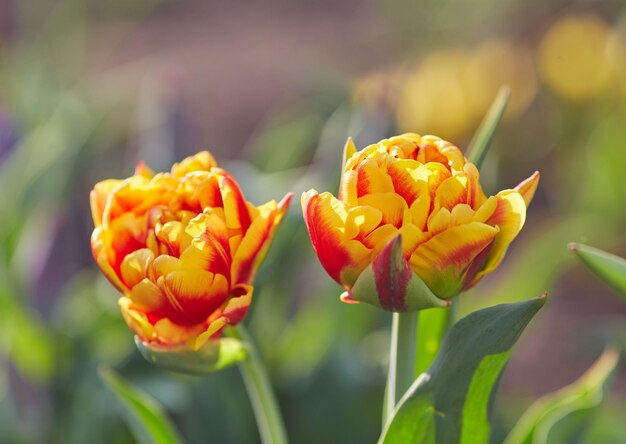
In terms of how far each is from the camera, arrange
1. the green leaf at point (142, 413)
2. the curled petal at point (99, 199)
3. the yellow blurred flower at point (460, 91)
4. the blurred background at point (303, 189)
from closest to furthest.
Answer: the curled petal at point (99, 199) < the green leaf at point (142, 413) < the blurred background at point (303, 189) < the yellow blurred flower at point (460, 91)

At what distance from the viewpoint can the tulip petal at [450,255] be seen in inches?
17.9

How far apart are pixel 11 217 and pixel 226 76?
191 centimetres

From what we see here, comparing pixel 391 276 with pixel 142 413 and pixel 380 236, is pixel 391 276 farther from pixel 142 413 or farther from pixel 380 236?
pixel 142 413

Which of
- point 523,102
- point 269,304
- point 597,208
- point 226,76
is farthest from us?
point 226,76

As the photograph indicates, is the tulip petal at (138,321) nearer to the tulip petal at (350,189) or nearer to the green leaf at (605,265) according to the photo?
the tulip petal at (350,189)

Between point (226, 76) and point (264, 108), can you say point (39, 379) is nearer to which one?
point (264, 108)

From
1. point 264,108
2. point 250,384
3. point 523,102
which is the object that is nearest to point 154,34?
point 264,108

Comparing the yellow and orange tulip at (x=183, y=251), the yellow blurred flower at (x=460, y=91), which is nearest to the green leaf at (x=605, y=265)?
the yellow and orange tulip at (x=183, y=251)

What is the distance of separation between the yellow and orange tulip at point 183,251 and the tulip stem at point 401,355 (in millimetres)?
86

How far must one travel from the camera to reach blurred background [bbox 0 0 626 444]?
111cm

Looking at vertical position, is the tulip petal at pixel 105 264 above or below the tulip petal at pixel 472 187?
below

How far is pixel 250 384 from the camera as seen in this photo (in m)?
0.61

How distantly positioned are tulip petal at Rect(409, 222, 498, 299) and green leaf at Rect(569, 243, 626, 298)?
9 cm

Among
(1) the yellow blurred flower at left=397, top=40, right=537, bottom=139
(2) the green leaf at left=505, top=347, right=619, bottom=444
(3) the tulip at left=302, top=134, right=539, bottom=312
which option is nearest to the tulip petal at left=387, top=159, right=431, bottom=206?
(3) the tulip at left=302, top=134, right=539, bottom=312
